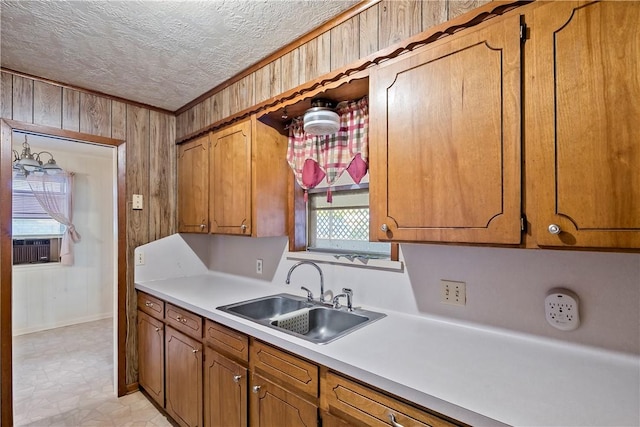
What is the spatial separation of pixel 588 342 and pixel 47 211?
5.45 meters

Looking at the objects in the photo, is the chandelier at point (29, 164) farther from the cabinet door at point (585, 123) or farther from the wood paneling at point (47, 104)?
the cabinet door at point (585, 123)

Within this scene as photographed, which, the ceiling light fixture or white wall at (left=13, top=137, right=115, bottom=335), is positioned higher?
the ceiling light fixture

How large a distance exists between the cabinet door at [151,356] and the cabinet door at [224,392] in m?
0.65

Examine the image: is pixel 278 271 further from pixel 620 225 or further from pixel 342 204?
pixel 620 225

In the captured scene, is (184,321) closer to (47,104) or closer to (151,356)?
(151,356)

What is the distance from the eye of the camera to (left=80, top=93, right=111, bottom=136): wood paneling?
235cm

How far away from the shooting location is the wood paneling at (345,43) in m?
1.53

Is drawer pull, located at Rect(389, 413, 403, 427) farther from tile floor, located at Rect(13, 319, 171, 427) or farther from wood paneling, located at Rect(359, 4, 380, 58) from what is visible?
tile floor, located at Rect(13, 319, 171, 427)

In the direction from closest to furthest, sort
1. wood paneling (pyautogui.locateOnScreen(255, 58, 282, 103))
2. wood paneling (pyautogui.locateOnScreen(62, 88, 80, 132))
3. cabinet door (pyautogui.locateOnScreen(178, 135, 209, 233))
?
wood paneling (pyautogui.locateOnScreen(255, 58, 282, 103))
wood paneling (pyautogui.locateOnScreen(62, 88, 80, 132))
cabinet door (pyautogui.locateOnScreen(178, 135, 209, 233))

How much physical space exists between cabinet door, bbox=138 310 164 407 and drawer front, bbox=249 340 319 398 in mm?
1105

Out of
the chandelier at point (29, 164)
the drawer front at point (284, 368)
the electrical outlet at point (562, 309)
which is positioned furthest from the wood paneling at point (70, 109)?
the electrical outlet at point (562, 309)

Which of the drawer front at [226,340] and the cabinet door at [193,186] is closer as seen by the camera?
the drawer front at [226,340]

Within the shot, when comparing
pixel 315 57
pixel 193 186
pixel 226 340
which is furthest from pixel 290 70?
pixel 226 340

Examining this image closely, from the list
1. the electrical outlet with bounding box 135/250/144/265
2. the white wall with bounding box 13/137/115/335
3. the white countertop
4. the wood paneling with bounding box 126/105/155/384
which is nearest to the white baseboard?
the white wall with bounding box 13/137/115/335
